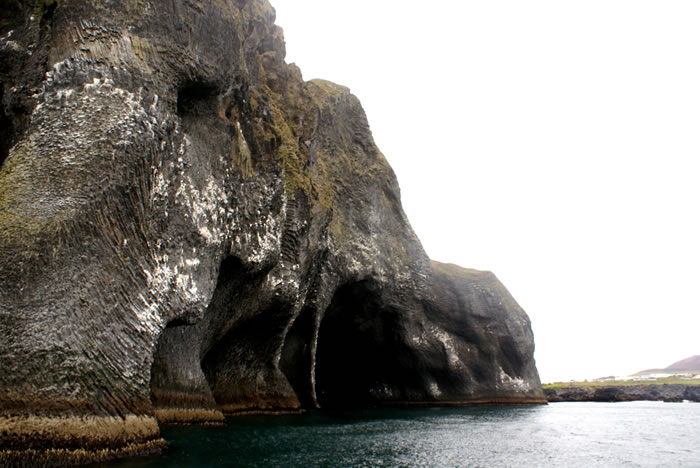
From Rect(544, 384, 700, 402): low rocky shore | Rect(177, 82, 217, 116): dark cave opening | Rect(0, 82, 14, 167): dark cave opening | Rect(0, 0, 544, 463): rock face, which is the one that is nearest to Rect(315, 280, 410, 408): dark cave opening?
Rect(0, 0, 544, 463): rock face

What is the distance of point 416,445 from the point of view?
1666cm

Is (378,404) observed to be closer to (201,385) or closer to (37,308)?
(201,385)

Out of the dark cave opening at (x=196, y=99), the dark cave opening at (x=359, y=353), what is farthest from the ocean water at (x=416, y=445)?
the dark cave opening at (x=359, y=353)

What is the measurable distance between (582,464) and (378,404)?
26.4m

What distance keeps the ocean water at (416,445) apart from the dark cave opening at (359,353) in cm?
1199

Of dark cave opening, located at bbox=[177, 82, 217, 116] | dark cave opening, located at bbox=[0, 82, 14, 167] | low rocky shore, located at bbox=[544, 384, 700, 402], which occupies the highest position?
dark cave opening, located at bbox=[177, 82, 217, 116]

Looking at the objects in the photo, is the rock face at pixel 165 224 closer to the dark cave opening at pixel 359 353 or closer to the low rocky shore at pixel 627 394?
the dark cave opening at pixel 359 353

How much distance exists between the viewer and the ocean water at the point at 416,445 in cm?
1277

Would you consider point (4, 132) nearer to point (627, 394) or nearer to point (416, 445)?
point (416, 445)

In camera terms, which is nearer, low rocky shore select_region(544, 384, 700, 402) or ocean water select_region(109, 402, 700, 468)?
ocean water select_region(109, 402, 700, 468)

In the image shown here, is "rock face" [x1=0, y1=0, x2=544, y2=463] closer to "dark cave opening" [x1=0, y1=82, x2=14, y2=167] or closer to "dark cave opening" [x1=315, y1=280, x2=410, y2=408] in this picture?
"dark cave opening" [x1=0, y1=82, x2=14, y2=167]

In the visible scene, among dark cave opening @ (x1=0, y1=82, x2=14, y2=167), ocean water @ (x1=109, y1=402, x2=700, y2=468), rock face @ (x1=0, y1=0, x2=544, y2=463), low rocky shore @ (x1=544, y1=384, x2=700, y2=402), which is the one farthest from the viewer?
low rocky shore @ (x1=544, y1=384, x2=700, y2=402)

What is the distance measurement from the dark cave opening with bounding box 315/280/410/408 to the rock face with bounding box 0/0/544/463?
14.4 inches

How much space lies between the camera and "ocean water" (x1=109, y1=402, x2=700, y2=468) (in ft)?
41.9
